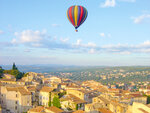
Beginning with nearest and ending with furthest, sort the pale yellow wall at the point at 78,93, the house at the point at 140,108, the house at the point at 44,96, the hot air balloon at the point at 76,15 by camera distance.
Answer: the house at the point at 140,108 < the hot air balloon at the point at 76,15 < the pale yellow wall at the point at 78,93 < the house at the point at 44,96

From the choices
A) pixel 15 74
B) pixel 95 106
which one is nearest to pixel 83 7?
pixel 95 106

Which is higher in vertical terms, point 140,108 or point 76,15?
point 76,15

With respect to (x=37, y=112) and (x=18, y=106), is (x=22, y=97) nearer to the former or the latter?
(x=18, y=106)

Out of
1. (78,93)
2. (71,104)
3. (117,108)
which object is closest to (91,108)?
(71,104)

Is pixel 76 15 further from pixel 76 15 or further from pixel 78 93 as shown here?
pixel 78 93

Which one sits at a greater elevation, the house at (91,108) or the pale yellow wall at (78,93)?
the pale yellow wall at (78,93)

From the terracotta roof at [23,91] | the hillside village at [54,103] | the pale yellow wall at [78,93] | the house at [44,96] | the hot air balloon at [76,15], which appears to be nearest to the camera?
the hillside village at [54,103]

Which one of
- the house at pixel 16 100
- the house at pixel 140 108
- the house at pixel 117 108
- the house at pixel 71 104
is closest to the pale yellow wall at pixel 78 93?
the house at pixel 71 104

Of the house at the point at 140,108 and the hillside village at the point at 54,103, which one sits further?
the hillside village at the point at 54,103

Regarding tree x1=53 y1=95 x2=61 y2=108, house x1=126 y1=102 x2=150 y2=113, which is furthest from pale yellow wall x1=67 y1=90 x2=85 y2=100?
house x1=126 y1=102 x2=150 y2=113

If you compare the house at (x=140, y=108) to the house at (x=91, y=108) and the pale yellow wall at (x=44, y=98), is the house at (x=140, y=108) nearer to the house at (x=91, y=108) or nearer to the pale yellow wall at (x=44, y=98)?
the house at (x=91, y=108)
